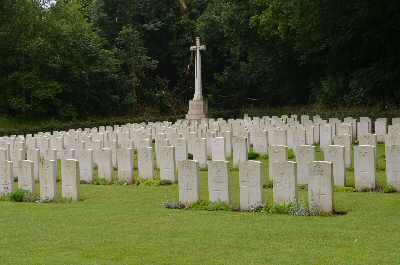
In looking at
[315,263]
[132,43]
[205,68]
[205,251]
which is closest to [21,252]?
[205,251]

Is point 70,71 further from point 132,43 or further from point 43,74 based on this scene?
point 132,43

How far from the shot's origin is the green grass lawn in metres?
8.30

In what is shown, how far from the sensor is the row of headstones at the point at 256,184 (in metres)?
11.1

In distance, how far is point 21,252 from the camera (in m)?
9.06

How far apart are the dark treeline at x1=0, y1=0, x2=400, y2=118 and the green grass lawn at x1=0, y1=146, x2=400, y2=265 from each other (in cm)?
2030

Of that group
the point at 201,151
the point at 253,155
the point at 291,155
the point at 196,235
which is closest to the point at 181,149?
the point at 201,151

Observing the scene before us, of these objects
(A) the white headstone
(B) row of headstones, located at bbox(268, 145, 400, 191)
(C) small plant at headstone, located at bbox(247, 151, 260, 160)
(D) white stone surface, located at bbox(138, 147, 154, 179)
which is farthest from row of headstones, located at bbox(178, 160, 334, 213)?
(C) small plant at headstone, located at bbox(247, 151, 260, 160)

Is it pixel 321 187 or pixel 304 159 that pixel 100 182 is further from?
pixel 321 187

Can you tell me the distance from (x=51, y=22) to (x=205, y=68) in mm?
13952

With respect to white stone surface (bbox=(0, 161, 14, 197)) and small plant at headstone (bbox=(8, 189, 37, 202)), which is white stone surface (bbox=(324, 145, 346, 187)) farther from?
white stone surface (bbox=(0, 161, 14, 197))

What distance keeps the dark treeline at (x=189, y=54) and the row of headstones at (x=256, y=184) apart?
63.6 feet

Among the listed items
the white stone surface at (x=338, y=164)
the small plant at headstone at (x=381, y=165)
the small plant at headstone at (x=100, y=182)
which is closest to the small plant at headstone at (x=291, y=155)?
the small plant at headstone at (x=381, y=165)

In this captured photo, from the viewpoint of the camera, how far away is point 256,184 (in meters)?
11.6

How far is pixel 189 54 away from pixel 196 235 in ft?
139
